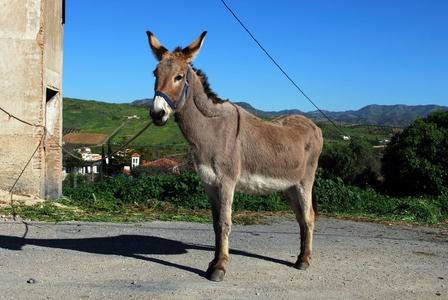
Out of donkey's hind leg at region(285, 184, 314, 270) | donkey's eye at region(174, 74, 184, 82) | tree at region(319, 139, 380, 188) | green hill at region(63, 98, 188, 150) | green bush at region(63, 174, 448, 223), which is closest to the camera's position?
donkey's eye at region(174, 74, 184, 82)

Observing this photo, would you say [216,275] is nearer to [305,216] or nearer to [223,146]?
[223,146]

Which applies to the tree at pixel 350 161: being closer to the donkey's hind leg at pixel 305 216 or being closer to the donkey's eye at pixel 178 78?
the donkey's hind leg at pixel 305 216

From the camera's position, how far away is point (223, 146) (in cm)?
588

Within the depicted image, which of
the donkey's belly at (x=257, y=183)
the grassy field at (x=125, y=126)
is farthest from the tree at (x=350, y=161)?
the donkey's belly at (x=257, y=183)

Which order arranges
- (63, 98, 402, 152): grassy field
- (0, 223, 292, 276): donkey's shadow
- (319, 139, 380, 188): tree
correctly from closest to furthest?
(0, 223, 292, 276): donkey's shadow
(319, 139, 380, 188): tree
(63, 98, 402, 152): grassy field

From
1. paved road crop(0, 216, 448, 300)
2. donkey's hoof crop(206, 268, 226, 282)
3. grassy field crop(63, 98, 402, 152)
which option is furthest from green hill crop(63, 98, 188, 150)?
donkey's hoof crop(206, 268, 226, 282)

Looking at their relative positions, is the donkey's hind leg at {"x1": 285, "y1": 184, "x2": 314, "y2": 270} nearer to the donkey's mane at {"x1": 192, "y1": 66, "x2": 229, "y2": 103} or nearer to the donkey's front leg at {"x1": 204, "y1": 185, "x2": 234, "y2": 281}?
the donkey's front leg at {"x1": 204, "y1": 185, "x2": 234, "y2": 281}

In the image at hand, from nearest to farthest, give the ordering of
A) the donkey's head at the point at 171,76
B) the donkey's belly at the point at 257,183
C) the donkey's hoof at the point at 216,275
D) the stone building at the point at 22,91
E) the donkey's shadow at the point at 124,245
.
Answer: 1. the donkey's head at the point at 171,76
2. the donkey's hoof at the point at 216,275
3. the donkey's belly at the point at 257,183
4. the donkey's shadow at the point at 124,245
5. the stone building at the point at 22,91

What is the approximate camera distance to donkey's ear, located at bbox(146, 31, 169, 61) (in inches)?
228

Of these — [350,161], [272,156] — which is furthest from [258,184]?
[350,161]

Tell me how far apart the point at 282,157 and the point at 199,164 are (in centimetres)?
130

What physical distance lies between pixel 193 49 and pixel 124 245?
146 inches

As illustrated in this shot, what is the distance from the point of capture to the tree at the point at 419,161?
3672 cm

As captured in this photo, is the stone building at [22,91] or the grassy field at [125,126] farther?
the grassy field at [125,126]
